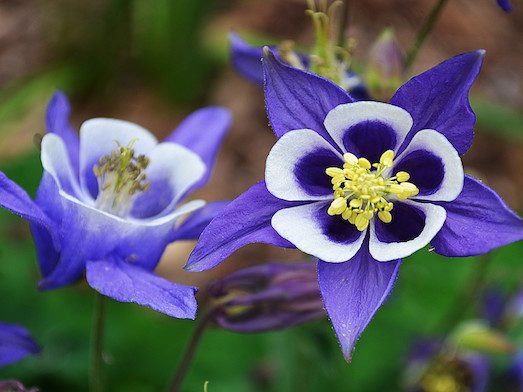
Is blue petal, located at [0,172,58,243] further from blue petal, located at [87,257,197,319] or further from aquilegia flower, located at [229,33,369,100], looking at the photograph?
aquilegia flower, located at [229,33,369,100]

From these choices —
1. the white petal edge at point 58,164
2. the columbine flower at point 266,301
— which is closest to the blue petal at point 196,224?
the columbine flower at point 266,301

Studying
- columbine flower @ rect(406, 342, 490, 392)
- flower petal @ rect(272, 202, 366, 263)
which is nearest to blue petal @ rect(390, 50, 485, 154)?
flower petal @ rect(272, 202, 366, 263)

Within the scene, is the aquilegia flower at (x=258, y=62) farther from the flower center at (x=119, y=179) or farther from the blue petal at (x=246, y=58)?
the flower center at (x=119, y=179)

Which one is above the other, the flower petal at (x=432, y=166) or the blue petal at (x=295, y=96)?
the blue petal at (x=295, y=96)

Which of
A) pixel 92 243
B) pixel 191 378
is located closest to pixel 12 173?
pixel 191 378

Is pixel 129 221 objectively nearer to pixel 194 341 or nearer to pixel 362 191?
pixel 194 341

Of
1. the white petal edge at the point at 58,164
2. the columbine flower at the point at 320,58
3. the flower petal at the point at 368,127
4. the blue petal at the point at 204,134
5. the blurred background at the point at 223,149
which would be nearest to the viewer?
the flower petal at the point at 368,127
